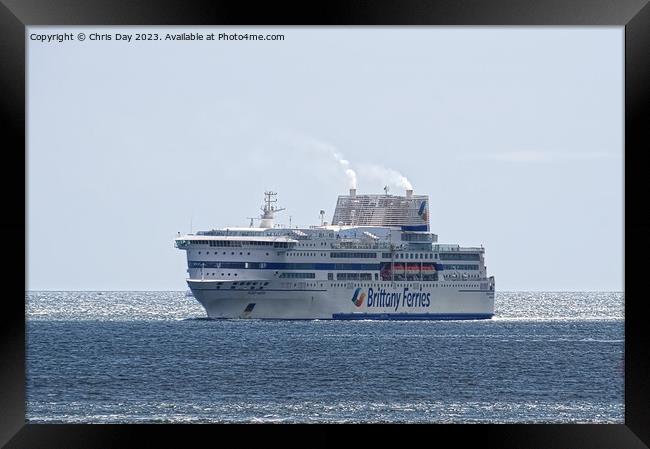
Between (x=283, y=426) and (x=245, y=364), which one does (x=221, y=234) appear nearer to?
(x=245, y=364)

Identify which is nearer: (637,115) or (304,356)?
(637,115)

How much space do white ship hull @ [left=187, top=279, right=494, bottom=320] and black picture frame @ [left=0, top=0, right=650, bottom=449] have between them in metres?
37.0

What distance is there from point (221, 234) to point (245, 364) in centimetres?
1531

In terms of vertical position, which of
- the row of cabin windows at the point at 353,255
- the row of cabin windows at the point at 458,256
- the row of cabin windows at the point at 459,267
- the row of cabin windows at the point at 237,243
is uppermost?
the row of cabin windows at the point at 237,243

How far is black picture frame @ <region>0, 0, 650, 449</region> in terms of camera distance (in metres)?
7.69

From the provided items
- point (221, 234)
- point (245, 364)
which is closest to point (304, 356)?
point (245, 364)

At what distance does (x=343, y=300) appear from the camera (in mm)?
47250

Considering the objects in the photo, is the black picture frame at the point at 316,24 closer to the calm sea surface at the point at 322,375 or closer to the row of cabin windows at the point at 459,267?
the calm sea surface at the point at 322,375

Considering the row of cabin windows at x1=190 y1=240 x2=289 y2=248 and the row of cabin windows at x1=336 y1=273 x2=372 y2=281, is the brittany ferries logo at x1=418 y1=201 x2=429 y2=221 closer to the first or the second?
the row of cabin windows at x1=336 y1=273 x2=372 y2=281

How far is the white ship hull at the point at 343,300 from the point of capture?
4556 cm

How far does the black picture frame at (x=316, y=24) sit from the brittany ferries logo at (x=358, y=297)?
3973cm

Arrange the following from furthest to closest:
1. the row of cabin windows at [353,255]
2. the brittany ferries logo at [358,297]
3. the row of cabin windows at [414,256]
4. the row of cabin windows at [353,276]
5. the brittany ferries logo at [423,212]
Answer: the brittany ferries logo at [423,212] < the row of cabin windows at [414,256] < the brittany ferries logo at [358,297] < the row of cabin windows at [353,276] < the row of cabin windows at [353,255]

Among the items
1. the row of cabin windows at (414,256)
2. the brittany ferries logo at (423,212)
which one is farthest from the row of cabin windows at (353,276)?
the brittany ferries logo at (423,212)

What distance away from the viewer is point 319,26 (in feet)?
25.4
